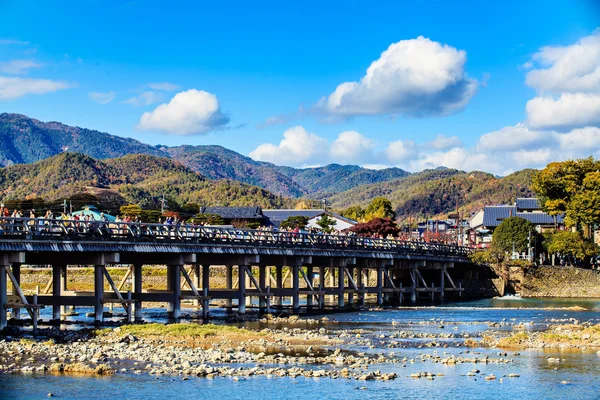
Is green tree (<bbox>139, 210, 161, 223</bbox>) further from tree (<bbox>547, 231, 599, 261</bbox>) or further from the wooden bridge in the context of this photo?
tree (<bbox>547, 231, 599, 261</bbox>)

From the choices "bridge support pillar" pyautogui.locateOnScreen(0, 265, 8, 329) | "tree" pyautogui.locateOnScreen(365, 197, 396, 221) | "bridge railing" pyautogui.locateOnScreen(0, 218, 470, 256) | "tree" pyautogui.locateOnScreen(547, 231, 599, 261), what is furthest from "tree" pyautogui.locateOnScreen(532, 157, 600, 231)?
"bridge support pillar" pyautogui.locateOnScreen(0, 265, 8, 329)

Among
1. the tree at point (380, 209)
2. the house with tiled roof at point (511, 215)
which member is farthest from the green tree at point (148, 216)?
the house with tiled roof at point (511, 215)

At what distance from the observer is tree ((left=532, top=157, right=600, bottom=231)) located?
9100cm

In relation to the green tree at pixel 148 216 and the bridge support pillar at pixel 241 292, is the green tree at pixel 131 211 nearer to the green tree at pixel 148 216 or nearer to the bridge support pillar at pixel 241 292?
the green tree at pixel 148 216

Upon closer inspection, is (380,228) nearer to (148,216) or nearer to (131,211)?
(148,216)

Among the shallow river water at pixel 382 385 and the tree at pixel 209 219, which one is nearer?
the shallow river water at pixel 382 385

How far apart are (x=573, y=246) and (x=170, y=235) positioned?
54180 mm

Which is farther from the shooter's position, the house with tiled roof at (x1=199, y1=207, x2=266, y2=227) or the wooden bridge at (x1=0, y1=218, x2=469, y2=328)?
the house with tiled roof at (x1=199, y1=207, x2=266, y2=227)

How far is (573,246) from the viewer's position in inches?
3612

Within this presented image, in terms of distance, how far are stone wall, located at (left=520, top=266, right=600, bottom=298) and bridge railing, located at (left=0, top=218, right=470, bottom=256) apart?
861 centimetres

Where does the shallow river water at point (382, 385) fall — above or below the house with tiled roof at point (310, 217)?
below

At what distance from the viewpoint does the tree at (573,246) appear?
301 feet

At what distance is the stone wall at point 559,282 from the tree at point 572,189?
7.24m

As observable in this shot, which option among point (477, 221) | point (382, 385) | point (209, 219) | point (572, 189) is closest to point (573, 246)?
point (572, 189)
